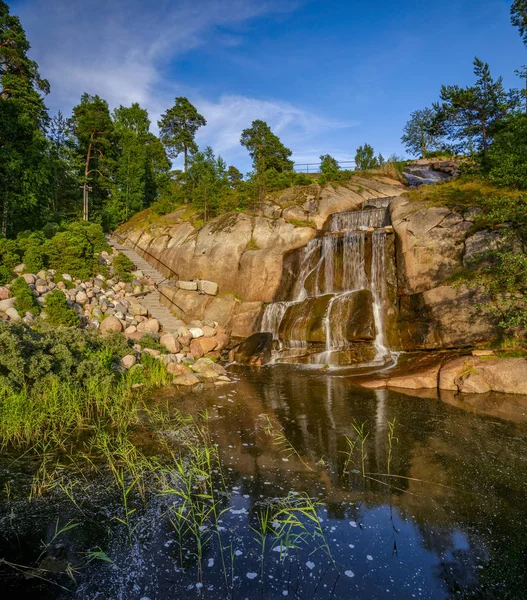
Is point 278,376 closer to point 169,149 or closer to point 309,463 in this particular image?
point 309,463

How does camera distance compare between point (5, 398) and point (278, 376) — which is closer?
point (5, 398)

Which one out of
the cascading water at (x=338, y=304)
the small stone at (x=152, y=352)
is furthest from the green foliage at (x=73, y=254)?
the cascading water at (x=338, y=304)

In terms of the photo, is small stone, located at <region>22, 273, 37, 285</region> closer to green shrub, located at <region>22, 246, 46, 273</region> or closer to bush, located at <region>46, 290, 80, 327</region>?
green shrub, located at <region>22, 246, 46, 273</region>

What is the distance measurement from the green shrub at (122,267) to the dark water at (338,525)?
59.5 feet

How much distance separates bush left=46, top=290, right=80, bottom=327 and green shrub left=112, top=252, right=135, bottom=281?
320 inches

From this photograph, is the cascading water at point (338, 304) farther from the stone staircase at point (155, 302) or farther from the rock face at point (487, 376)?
the stone staircase at point (155, 302)

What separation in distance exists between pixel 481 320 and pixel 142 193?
1487 inches

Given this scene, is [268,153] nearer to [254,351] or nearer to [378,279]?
[378,279]

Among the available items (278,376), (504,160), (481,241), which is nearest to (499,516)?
(278,376)

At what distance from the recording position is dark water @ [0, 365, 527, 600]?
12.7 feet

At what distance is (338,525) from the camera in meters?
4.88

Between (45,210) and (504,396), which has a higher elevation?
(45,210)

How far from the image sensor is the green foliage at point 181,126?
155 feet

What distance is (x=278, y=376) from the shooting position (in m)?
14.5
